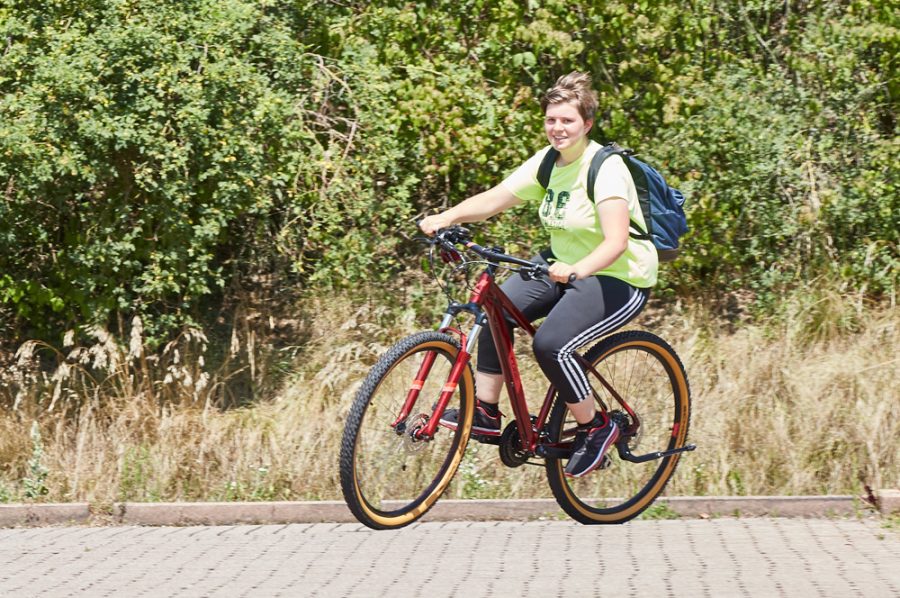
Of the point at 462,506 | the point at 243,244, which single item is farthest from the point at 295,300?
the point at 462,506

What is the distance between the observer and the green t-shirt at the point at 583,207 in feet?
19.8

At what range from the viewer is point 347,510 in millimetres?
7656

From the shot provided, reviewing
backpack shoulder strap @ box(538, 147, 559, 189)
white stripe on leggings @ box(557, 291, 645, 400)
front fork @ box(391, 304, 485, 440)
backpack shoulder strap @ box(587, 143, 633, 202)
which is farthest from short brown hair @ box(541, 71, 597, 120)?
front fork @ box(391, 304, 485, 440)

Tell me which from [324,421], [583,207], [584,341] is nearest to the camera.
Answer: [583,207]

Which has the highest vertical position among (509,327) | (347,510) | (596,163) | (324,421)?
(596,163)

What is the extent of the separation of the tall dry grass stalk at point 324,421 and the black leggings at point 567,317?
1.80 metres

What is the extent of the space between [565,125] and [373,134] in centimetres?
395

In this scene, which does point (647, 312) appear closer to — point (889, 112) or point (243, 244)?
point (889, 112)

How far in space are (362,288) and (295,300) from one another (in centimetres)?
81

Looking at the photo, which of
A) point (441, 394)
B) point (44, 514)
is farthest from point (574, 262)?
point (44, 514)

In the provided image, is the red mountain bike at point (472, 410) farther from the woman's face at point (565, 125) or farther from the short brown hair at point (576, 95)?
the short brown hair at point (576, 95)

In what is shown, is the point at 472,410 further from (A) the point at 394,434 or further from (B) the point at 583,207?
(B) the point at 583,207

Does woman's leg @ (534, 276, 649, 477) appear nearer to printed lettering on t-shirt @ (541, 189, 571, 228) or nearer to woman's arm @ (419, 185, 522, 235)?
printed lettering on t-shirt @ (541, 189, 571, 228)

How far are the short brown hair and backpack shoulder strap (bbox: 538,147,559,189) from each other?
29 cm
